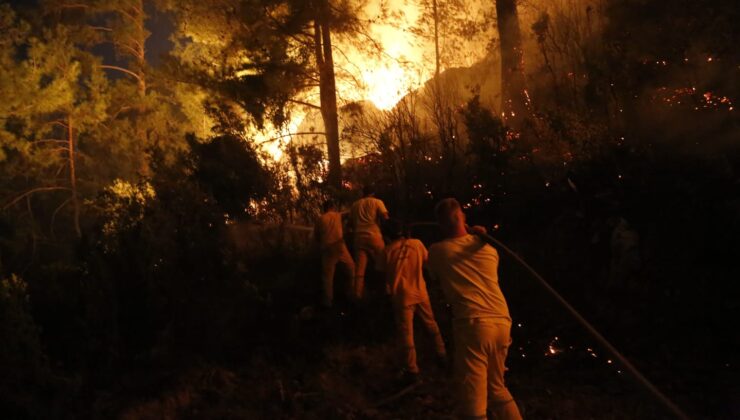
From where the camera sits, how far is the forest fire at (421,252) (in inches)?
246

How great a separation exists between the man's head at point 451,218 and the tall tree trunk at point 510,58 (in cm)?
908

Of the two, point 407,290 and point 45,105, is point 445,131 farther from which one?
point 45,105

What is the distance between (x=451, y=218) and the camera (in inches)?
186

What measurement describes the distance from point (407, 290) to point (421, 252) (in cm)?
51

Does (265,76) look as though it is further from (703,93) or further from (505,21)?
(703,93)

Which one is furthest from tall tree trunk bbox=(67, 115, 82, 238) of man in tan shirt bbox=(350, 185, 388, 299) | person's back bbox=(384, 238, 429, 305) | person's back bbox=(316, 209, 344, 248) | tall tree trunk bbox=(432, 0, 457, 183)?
person's back bbox=(384, 238, 429, 305)

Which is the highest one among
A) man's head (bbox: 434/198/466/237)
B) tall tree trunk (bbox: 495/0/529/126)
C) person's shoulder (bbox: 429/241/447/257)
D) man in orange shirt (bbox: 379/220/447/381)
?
tall tree trunk (bbox: 495/0/529/126)

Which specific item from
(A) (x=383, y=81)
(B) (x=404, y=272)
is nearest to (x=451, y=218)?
(B) (x=404, y=272)

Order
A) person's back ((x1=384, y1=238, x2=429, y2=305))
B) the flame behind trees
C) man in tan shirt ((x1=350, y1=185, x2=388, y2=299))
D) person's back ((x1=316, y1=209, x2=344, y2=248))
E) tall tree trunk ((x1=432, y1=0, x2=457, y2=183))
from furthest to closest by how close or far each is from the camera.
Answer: the flame behind trees < tall tree trunk ((x1=432, y1=0, x2=457, y2=183)) < person's back ((x1=316, y1=209, x2=344, y2=248)) < man in tan shirt ((x1=350, y1=185, x2=388, y2=299)) < person's back ((x1=384, y1=238, x2=429, y2=305))

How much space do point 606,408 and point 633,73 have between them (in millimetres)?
6252

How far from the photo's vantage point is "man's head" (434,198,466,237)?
15.5 feet

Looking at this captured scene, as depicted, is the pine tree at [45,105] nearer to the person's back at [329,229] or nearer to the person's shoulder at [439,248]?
the person's back at [329,229]

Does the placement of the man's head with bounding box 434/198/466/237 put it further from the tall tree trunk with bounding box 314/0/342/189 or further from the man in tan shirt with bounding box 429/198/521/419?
the tall tree trunk with bounding box 314/0/342/189

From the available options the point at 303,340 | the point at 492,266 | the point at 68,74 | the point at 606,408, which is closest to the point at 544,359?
the point at 606,408
